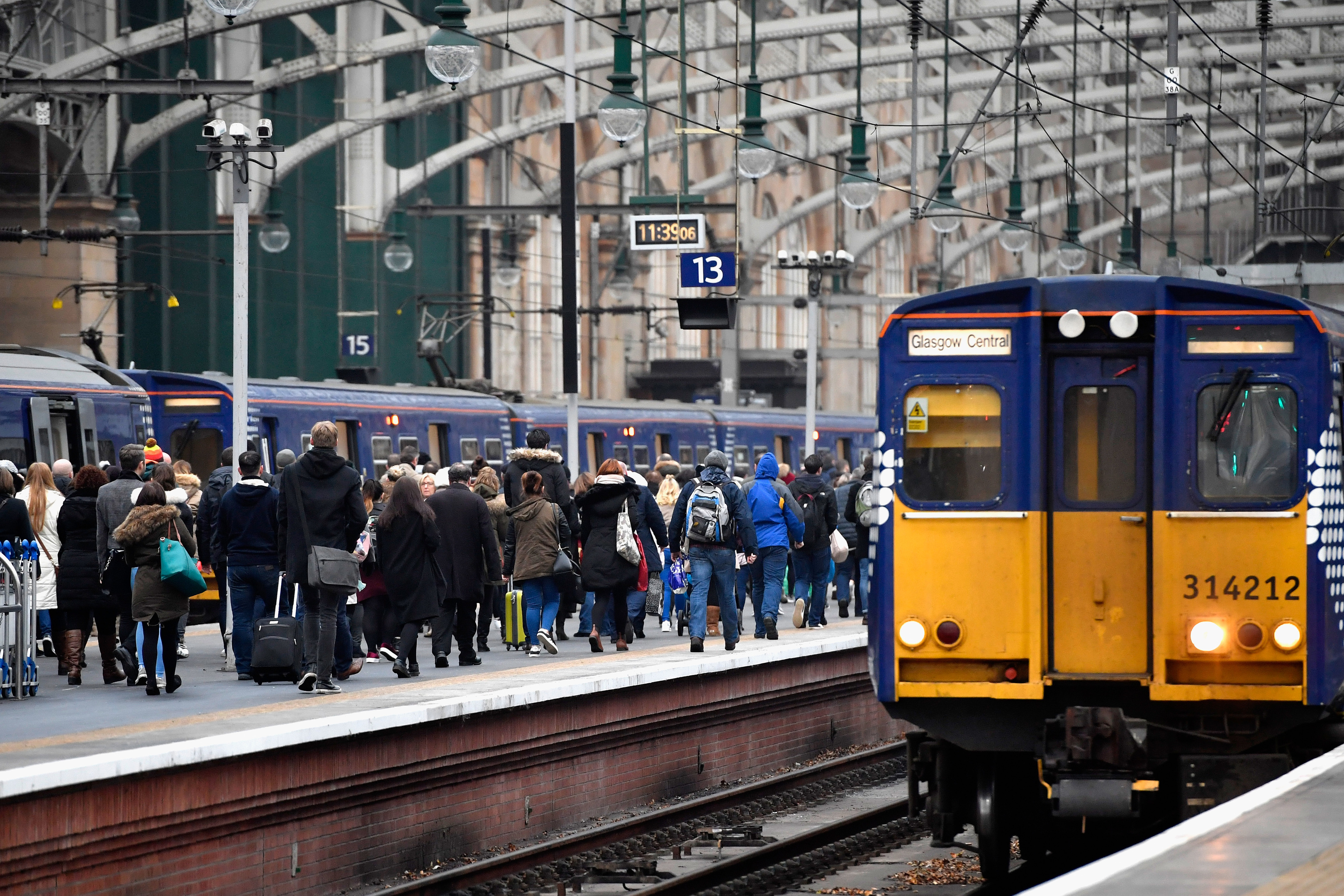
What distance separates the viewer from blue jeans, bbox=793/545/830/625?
21.0 m

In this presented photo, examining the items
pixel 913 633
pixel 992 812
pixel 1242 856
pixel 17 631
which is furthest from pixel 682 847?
pixel 1242 856

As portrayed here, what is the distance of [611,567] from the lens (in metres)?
17.3

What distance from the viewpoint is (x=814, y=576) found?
2102 cm

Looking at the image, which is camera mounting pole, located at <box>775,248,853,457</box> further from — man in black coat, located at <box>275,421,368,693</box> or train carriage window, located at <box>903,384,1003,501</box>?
train carriage window, located at <box>903,384,1003,501</box>

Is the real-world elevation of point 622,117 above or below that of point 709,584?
above

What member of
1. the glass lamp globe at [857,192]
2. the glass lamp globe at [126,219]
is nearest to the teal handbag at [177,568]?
the glass lamp globe at [857,192]

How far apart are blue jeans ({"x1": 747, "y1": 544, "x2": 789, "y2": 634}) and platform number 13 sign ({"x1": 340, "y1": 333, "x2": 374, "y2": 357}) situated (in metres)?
24.9

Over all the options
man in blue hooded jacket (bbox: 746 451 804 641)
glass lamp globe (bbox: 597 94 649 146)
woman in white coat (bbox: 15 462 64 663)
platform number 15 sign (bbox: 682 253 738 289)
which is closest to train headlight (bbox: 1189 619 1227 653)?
woman in white coat (bbox: 15 462 64 663)

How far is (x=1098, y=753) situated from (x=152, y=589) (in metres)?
6.86

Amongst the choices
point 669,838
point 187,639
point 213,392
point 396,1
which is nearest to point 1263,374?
point 669,838

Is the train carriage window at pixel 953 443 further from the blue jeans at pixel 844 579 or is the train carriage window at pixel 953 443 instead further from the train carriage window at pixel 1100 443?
the blue jeans at pixel 844 579

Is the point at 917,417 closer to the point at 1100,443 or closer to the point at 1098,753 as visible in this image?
the point at 1100,443

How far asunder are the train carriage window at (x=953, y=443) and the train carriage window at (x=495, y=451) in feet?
77.2

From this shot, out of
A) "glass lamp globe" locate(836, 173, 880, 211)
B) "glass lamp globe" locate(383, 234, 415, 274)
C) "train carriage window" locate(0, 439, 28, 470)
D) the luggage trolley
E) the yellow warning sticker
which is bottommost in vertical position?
the luggage trolley
